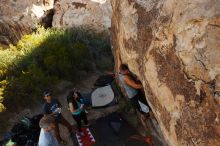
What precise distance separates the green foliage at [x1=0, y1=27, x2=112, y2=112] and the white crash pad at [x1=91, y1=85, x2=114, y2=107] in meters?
1.37

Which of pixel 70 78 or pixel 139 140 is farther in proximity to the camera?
pixel 70 78

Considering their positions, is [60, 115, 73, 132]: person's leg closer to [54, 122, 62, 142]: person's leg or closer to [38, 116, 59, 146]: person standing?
[54, 122, 62, 142]: person's leg

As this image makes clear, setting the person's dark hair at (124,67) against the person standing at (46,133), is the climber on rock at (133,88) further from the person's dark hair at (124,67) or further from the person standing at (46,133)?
the person standing at (46,133)

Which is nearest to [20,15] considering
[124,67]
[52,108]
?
[52,108]

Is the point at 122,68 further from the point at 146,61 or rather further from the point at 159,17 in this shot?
the point at 159,17

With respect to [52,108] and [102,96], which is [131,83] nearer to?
[52,108]

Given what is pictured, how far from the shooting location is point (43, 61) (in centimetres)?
1196

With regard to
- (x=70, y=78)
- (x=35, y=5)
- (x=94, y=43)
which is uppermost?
(x=35, y=5)

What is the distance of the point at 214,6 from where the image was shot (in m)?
5.46

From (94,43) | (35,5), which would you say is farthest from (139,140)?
(35,5)

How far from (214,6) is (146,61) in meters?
1.81

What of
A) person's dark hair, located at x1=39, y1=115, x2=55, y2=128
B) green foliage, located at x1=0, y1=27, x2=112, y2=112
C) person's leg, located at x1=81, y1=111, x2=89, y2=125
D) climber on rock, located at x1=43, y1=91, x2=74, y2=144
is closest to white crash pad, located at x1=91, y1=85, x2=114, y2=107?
person's leg, located at x1=81, y1=111, x2=89, y2=125

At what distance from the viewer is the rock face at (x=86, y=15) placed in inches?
524

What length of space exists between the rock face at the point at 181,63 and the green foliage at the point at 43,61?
14.6ft
